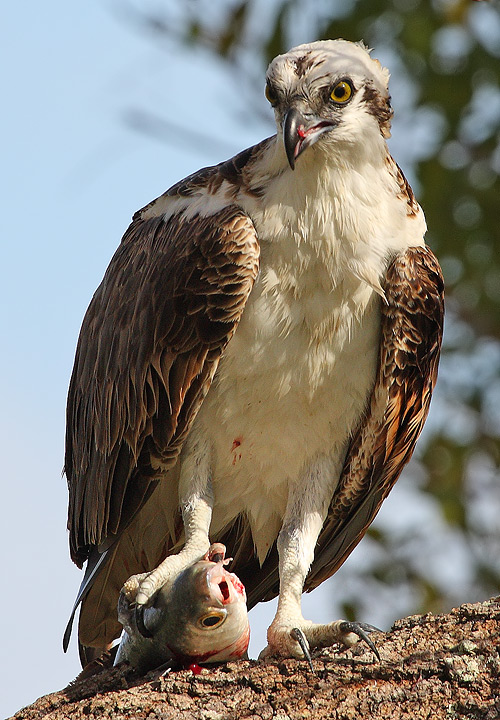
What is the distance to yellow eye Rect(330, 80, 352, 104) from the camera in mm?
4703

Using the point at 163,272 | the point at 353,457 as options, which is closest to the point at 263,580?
the point at 353,457

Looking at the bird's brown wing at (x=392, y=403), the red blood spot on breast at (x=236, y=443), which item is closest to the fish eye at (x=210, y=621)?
the red blood spot on breast at (x=236, y=443)

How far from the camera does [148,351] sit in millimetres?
4773

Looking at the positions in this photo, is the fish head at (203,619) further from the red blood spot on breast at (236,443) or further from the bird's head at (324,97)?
the bird's head at (324,97)

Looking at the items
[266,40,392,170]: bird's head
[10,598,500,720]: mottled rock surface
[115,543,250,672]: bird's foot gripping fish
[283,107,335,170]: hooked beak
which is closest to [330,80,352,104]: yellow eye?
[266,40,392,170]: bird's head

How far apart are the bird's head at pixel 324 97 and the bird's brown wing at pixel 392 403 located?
0.60 meters

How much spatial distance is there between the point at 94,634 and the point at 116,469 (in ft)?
2.63

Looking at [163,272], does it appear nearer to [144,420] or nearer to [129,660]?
[144,420]

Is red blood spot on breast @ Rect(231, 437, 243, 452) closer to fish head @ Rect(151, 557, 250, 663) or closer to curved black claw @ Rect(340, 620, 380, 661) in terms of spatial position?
fish head @ Rect(151, 557, 250, 663)

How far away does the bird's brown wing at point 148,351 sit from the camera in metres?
4.60

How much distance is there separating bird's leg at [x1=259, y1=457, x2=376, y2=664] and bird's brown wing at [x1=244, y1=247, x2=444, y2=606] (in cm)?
12

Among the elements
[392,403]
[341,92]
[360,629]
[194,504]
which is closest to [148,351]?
[194,504]

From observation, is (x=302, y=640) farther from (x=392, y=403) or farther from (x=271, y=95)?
(x=271, y=95)

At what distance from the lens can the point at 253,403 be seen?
482 cm
